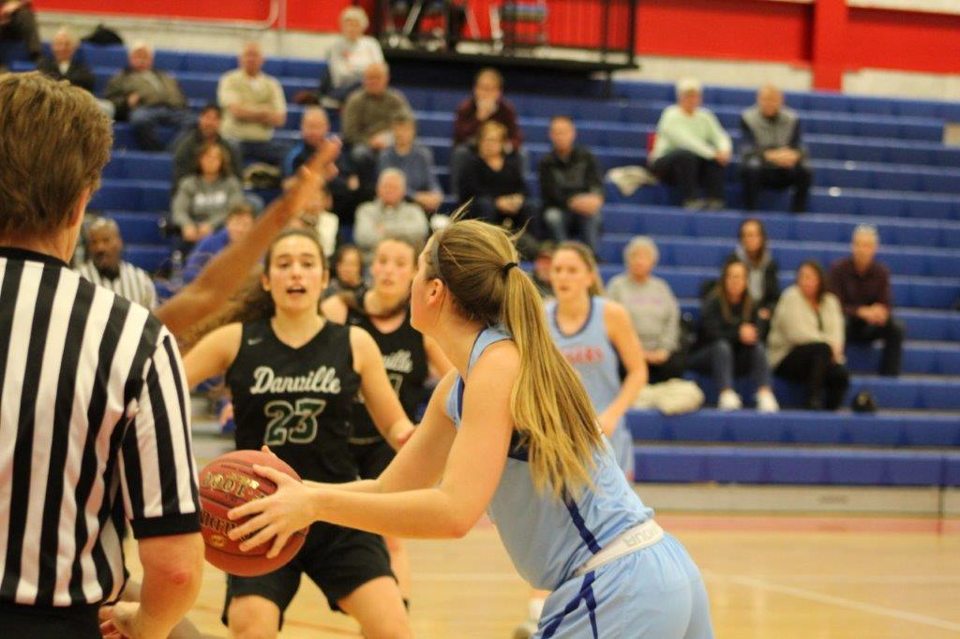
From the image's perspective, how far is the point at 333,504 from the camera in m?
2.53

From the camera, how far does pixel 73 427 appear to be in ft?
5.92

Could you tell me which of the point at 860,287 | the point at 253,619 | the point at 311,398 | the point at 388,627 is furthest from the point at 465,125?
the point at 253,619

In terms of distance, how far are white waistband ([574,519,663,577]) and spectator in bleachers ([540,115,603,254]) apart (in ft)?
27.9

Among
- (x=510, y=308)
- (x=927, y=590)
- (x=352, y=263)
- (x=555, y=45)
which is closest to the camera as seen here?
(x=510, y=308)

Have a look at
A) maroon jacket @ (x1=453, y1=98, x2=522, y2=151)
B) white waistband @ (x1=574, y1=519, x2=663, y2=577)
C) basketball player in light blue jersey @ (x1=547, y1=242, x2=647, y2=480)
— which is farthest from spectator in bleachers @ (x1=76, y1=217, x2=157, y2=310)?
maroon jacket @ (x1=453, y1=98, x2=522, y2=151)

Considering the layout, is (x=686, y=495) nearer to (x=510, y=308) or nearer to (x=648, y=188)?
(x=648, y=188)

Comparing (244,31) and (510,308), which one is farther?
(244,31)

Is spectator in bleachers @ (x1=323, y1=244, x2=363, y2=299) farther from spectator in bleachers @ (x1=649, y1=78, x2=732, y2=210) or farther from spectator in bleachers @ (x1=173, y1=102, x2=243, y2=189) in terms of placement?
spectator in bleachers @ (x1=649, y1=78, x2=732, y2=210)

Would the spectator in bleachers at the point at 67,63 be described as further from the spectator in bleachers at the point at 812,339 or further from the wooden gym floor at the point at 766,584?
the spectator in bleachers at the point at 812,339

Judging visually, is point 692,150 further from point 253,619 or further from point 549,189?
point 253,619

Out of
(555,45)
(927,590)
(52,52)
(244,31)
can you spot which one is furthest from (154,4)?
(927,590)

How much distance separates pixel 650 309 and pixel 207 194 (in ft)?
11.6

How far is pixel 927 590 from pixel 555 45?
8.77 metres

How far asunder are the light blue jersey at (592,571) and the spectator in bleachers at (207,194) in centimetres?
781
